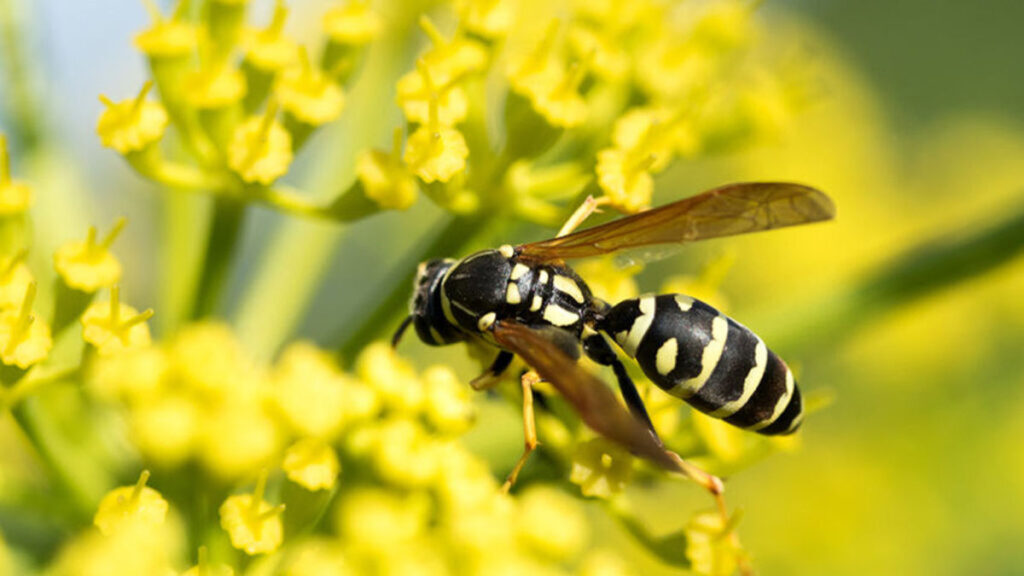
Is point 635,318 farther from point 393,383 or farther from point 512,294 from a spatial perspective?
point 393,383

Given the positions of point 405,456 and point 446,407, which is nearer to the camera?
point 405,456

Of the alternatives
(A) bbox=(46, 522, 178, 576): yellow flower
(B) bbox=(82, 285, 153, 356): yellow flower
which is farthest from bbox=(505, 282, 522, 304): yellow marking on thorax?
(A) bbox=(46, 522, 178, 576): yellow flower

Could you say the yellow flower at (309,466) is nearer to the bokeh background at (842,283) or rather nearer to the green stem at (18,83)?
the bokeh background at (842,283)

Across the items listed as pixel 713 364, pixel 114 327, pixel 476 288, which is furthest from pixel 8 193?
pixel 713 364

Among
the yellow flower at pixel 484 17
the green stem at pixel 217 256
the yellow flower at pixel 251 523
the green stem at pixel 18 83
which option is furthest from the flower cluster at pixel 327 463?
the green stem at pixel 18 83

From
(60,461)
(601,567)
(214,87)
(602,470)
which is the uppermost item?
(214,87)
